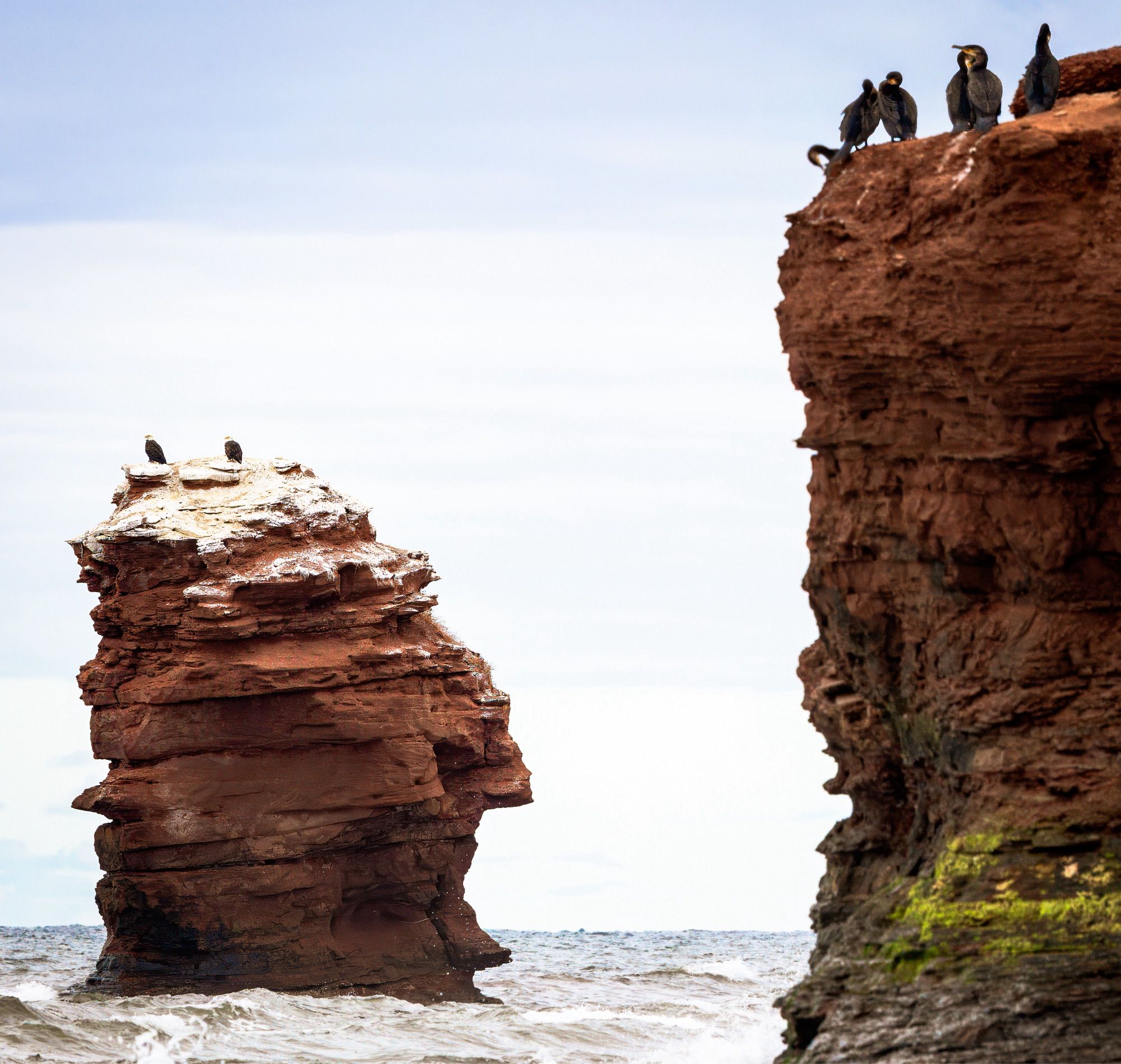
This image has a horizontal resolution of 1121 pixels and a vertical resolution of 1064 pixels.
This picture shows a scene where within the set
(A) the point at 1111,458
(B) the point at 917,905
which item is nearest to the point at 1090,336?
(A) the point at 1111,458

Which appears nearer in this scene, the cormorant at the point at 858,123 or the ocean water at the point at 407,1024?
the cormorant at the point at 858,123

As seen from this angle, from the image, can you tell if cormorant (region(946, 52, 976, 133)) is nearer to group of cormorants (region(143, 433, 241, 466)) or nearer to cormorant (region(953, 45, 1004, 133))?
cormorant (region(953, 45, 1004, 133))

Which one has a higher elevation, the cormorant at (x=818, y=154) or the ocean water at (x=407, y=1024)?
the cormorant at (x=818, y=154)

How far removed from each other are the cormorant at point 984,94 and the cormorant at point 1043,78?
29 cm

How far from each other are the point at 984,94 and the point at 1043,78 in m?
0.56

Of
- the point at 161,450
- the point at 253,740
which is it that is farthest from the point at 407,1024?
the point at 161,450

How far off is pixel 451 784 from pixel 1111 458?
22.9m

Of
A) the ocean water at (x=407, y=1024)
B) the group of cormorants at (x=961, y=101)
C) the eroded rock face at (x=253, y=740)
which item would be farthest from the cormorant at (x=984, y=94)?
the eroded rock face at (x=253, y=740)

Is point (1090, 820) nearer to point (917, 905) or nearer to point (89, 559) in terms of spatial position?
point (917, 905)

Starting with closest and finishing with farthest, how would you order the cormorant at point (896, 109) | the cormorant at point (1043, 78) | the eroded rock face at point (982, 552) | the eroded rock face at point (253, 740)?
1. the eroded rock face at point (982, 552)
2. the cormorant at point (1043, 78)
3. the cormorant at point (896, 109)
4. the eroded rock face at point (253, 740)

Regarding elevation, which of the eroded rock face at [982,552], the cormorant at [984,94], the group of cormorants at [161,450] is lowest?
the eroded rock face at [982,552]

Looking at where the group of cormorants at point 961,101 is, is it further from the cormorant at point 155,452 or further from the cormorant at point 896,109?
the cormorant at point 155,452

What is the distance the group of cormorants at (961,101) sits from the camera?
52.1 ft

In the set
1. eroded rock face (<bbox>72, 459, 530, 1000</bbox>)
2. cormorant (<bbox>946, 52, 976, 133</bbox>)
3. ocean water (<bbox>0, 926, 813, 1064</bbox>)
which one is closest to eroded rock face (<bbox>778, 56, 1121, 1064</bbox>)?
cormorant (<bbox>946, 52, 976, 133</bbox>)
